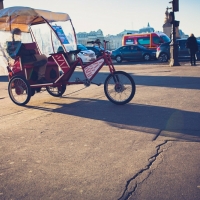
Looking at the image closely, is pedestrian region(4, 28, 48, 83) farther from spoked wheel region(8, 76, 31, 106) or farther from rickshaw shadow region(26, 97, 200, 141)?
rickshaw shadow region(26, 97, 200, 141)

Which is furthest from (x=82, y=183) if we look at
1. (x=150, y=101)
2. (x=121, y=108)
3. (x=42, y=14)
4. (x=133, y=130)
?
(x=42, y=14)

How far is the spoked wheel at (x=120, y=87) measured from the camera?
6.83m

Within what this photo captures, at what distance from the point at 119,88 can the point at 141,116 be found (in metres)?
1.30

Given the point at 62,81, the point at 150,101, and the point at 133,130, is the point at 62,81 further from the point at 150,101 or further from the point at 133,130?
the point at 133,130

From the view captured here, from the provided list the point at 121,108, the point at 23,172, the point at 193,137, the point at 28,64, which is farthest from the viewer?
the point at 28,64

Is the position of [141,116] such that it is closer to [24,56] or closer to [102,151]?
[102,151]

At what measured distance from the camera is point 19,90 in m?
7.52

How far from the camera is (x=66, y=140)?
457 cm

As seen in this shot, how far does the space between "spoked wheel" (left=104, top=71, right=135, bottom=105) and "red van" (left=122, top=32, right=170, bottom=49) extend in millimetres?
19839

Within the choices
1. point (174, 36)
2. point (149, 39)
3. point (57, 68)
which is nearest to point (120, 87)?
point (57, 68)

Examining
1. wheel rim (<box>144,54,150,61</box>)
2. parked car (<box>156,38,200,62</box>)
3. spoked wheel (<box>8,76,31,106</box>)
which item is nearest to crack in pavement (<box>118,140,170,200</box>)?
spoked wheel (<box>8,76,31,106</box>)

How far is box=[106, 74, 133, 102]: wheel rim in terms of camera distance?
270 inches

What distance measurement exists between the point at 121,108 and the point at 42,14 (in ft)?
11.2

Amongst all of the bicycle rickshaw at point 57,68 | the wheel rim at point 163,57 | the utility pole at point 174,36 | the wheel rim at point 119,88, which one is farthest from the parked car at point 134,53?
the wheel rim at point 119,88
